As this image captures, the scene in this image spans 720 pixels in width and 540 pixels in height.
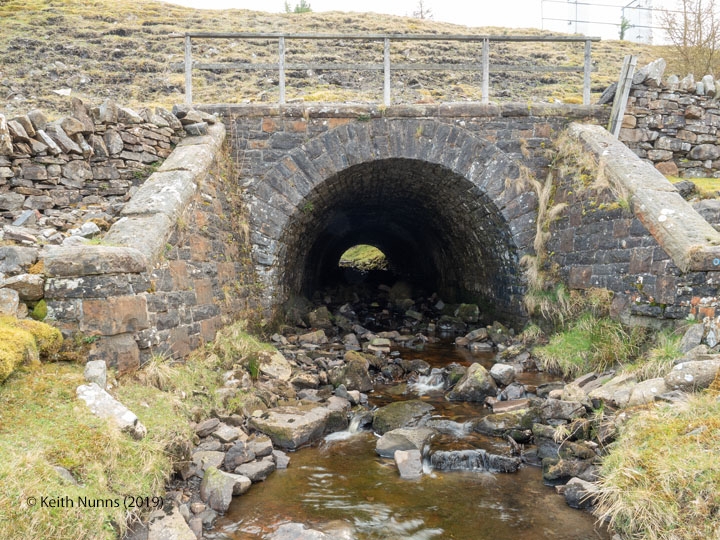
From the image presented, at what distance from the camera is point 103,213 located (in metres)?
6.46

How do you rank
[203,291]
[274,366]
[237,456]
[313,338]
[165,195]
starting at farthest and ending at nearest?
[313,338]
[274,366]
[203,291]
[165,195]
[237,456]

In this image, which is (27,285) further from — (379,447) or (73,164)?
(379,447)

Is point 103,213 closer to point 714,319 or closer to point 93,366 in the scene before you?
point 93,366

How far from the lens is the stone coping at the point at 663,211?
563 centimetres

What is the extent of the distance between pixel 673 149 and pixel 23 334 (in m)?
10.5

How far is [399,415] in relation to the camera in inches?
235

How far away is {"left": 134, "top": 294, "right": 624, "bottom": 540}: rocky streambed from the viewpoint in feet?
12.6

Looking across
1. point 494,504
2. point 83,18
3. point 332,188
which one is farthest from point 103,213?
point 83,18

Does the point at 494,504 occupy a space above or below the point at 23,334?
below

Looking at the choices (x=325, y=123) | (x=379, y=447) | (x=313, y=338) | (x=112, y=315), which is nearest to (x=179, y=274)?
(x=112, y=315)

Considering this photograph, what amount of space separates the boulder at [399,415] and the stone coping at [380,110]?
5160 millimetres

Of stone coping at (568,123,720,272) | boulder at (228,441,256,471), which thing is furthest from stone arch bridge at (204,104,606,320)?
boulder at (228,441,256,471)

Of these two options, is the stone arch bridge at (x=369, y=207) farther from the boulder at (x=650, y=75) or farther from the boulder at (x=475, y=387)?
the boulder at (x=475, y=387)

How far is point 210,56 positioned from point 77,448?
1753cm
